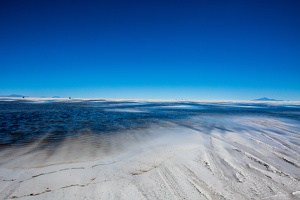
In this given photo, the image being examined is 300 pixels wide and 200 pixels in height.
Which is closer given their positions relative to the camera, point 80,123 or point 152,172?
point 152,172

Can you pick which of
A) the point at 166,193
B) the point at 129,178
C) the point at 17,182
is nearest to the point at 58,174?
the point at 17,182

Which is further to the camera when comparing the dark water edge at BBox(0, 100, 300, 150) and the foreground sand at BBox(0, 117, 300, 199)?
the dark water edge at BBox(0, 100, 300, 150)

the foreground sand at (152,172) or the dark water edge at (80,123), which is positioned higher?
Result: the dark water edge at (80,123)

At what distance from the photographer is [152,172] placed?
473cm

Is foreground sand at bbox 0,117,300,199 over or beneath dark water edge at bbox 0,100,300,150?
beneath

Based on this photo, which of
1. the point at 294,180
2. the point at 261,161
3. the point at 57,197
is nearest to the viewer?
the point at 57,197

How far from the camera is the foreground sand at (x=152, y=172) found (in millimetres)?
3698

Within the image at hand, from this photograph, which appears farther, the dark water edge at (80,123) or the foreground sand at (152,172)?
the dark water edge at (80,123)

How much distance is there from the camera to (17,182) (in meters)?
4.04

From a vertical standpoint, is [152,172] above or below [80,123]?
below

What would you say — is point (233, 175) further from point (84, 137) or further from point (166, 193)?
point (84, 137)

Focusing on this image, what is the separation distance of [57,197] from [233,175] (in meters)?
3.99

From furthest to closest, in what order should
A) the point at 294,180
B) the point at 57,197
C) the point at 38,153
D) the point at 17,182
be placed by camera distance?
the point at 38,153
the point at 294,180
the point at 17,182
the point at 57,197

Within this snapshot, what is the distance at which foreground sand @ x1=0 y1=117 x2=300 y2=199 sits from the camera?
12.1 ft
